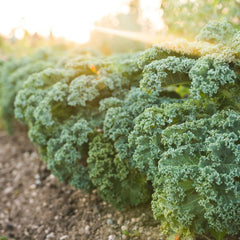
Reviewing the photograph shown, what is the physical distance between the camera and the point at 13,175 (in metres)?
4.88

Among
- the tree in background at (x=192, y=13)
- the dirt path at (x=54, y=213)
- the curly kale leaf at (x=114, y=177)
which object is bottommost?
the dirt path at (x=54, y=213)

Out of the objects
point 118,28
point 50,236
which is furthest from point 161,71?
point 118,28

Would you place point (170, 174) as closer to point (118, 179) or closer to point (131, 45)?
point (118, 179)

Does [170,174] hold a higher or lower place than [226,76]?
lower

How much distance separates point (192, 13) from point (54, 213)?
13.0ft

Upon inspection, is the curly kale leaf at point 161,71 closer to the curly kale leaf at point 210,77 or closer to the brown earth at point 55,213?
the curly kale leaf at point 210,77

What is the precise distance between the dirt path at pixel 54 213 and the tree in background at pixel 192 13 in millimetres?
2926

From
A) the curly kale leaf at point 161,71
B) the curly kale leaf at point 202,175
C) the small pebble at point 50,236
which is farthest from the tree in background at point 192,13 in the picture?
the small pebble at point 50,236

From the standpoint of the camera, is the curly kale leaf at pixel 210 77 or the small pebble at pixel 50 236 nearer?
the curly kale leaf at pixel 210 77

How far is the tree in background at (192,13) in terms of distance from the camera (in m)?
4.19

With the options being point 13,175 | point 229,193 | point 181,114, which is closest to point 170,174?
point 229,193

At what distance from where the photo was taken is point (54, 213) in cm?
365

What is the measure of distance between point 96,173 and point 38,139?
1057 mm

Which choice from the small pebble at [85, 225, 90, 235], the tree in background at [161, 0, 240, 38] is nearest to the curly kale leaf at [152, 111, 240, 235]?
the small pebble at [85, 225, 90, 235]
